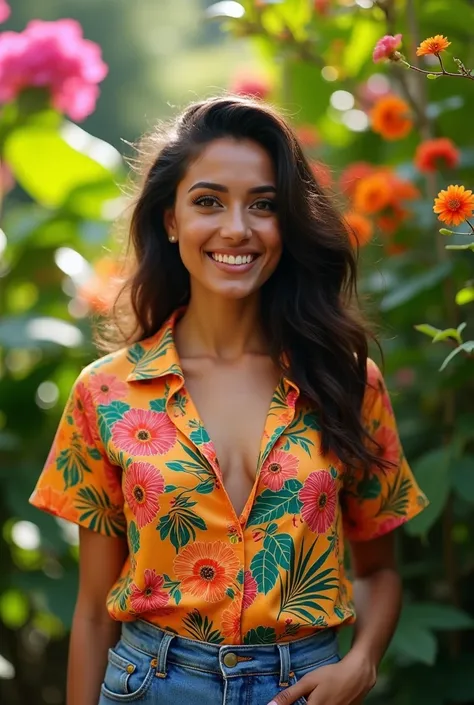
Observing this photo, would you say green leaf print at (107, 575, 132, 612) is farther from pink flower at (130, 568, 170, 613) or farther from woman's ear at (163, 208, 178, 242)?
woman's ear at (163, 208, 178, 242)

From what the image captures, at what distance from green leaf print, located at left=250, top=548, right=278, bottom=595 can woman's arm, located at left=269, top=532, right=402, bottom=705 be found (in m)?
0.17

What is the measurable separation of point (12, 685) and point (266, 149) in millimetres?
2281

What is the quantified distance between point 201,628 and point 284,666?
15 cm

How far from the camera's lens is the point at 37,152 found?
4117 millimetres

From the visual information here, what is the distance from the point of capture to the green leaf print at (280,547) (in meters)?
1.89

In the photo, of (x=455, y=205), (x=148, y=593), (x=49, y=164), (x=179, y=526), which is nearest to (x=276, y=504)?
(x=179, y=526)

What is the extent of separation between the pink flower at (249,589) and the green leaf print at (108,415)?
0.35 meters

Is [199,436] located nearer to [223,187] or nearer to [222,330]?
[222,330]

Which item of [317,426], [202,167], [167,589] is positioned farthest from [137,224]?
[167,589]

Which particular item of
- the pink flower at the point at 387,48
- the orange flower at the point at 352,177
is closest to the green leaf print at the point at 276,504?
the pink flower at the point at 387,48

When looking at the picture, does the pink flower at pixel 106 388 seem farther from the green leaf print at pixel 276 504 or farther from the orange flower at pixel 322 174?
the orange flower at pixel 322 174

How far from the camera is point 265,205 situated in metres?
2.04

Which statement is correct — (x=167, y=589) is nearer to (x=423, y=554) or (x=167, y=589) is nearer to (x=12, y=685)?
(x=423, y=554)

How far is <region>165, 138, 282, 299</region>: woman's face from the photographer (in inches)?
78.4
